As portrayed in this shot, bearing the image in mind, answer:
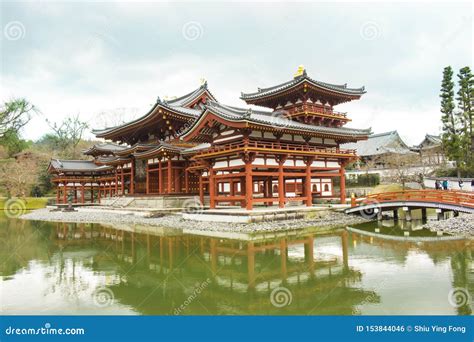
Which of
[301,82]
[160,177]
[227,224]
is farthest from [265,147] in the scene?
[160,177]

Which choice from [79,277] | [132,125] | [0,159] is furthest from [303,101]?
[0,159]

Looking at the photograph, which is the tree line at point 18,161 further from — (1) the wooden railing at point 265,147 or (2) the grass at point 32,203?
(1) the wooden railing at point 265,147

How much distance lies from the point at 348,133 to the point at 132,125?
20.9 m

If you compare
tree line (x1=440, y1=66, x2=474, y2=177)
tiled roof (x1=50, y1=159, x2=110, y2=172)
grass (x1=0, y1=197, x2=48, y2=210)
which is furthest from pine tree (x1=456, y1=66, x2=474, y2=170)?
grass (x1=0, y1=197, x2=48, y2=210)

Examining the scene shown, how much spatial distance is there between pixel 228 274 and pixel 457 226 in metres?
15.1

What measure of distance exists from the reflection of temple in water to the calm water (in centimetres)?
3

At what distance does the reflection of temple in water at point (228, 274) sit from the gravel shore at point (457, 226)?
6.26 meters

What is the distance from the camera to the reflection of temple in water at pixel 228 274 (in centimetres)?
880

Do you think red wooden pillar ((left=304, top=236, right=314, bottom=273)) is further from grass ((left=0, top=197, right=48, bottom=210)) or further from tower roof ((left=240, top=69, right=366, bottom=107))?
grass ((left=0, top=197, right=48, bottom=210))

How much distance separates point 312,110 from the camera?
30344 millimetres

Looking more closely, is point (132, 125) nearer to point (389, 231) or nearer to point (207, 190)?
point (207, 190)

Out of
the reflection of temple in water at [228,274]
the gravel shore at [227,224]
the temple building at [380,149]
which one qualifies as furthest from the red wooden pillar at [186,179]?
the temple building at [380,149]

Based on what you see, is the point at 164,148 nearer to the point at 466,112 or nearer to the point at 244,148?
the point at 244,148

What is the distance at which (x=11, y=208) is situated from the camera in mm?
50969
